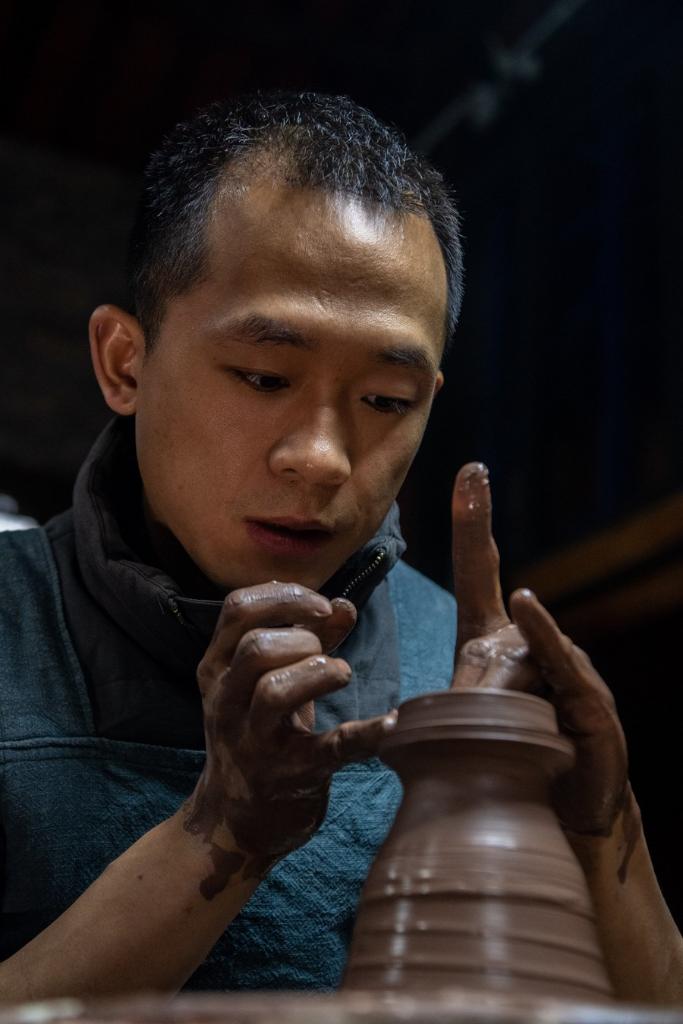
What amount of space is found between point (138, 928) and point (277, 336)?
871 mm

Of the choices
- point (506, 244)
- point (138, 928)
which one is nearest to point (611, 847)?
point (138, 928)

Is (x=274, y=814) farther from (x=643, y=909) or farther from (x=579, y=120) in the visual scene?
(x=579, y=120)

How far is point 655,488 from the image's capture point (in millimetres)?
5270

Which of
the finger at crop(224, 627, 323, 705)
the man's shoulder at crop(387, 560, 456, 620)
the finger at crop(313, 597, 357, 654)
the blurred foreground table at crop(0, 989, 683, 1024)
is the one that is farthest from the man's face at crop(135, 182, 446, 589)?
the blurred foreground table at crop(0, 989, 683, 1024)

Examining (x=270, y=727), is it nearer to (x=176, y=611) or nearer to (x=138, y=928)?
(x=138, y=928)

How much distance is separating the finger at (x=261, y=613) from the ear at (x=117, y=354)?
71 cm

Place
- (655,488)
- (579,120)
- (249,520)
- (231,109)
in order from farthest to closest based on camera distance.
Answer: (579,120) < (655,488) < (231,109) < (249,520)

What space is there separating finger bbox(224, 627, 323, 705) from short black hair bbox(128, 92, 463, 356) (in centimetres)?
73

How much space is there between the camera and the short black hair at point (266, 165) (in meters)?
2.04

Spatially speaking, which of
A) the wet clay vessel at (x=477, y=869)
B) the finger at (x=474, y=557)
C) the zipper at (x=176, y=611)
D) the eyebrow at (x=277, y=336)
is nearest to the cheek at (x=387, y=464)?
the eyebrow at (x=277, y=336)

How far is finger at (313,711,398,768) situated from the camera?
1468 millimetres


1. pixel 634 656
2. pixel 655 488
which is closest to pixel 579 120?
pixel 655 488

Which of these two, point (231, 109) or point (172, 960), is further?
point (231, 109)

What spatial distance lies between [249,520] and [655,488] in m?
3.65
